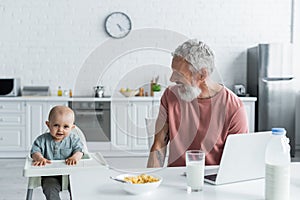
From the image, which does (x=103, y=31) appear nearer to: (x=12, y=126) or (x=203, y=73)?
(x=12, y=126)

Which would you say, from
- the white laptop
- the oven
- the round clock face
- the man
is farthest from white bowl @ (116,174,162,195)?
the round clock face

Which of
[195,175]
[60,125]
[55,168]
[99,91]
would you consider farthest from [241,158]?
[99,91]

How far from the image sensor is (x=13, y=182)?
13.3 feet

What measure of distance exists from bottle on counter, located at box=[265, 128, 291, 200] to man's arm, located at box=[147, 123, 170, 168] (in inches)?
31.3

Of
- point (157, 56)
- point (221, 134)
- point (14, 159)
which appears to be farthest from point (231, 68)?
point (221, 134)

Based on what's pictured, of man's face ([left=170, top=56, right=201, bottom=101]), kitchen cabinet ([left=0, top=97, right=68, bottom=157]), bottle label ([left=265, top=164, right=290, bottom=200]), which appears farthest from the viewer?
kitchen cabinet ([left=0, top=97, right=68, bottom=157])

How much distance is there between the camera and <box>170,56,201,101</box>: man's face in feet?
6.90

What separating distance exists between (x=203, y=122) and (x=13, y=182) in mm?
2422

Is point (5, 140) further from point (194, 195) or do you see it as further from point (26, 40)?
point (194, 195)

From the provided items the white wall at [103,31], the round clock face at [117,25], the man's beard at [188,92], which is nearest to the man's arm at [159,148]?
the man's beard at [188,92]

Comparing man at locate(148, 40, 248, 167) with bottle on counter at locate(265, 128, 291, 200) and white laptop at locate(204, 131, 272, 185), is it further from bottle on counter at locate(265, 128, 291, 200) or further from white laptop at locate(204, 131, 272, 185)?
bottle on counter at locate(265, 128, 291, 200)

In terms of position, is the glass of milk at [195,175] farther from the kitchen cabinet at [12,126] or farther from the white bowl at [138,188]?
the kitchen cabinet at [12,126]

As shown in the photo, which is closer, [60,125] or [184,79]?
[184,79]

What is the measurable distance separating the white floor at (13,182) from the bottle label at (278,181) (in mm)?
1413
